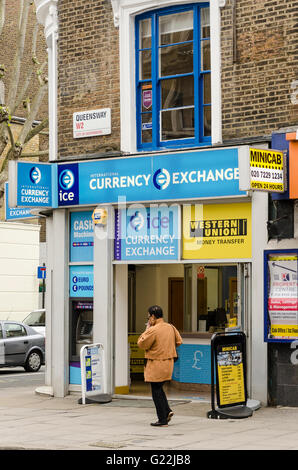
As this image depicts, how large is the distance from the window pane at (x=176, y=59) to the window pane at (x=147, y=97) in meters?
0.36

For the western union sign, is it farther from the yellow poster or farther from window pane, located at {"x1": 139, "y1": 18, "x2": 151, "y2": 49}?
window pane, located at {"x1": 139, "y1": 18, "x2": 151, "y2": 49}

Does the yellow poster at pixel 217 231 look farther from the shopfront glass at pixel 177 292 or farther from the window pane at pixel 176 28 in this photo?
the shopfront glass at pixel 177 292

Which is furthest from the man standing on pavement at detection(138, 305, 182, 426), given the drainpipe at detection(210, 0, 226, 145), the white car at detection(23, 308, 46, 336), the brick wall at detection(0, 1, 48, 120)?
the brick wall at detection(0, 1, 48, 120)

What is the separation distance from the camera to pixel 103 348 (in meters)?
15.8

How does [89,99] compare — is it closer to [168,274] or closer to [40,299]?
[168,274]

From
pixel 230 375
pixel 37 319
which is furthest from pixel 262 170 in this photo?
pixel 37 319

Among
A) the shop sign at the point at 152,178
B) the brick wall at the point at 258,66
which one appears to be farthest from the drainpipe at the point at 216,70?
the shop sign at the point at 152,178

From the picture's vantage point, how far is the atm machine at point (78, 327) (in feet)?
54.6

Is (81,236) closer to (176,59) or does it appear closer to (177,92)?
(177,92)

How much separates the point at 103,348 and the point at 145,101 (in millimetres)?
4449

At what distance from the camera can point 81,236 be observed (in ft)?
54.4

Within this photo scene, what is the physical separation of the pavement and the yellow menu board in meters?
0.34

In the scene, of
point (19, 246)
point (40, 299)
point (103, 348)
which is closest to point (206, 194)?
point (103, 348)

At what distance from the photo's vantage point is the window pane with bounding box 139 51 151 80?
52.9ft
